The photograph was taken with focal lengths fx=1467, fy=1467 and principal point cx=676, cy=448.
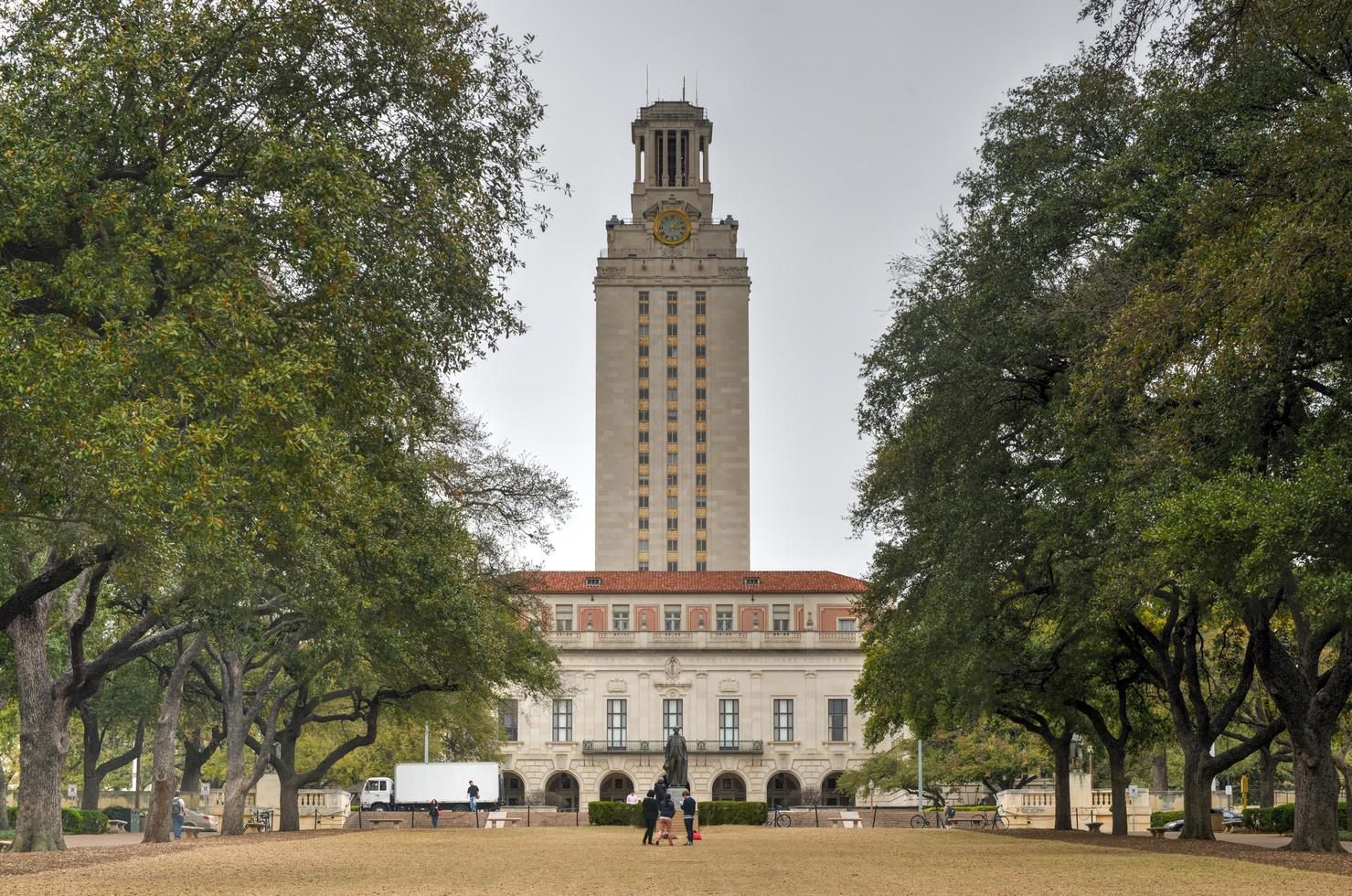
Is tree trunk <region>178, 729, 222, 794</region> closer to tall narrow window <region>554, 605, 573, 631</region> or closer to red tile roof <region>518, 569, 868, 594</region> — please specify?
red tile roof <region>518, 569, 868, 594</region>

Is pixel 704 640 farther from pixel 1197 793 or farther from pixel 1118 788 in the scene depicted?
pixel 1197 793

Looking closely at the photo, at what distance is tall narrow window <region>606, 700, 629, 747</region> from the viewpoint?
334ft

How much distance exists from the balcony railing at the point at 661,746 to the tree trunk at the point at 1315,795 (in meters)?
75.2

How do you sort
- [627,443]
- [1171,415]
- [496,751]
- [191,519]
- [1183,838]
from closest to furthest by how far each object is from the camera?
[191,519], [1171,415], [1183,838], [496,751], [627,443]

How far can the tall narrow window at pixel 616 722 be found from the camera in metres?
102

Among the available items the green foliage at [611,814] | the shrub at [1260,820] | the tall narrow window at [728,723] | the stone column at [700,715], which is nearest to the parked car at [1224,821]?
the shrub at [1260,820]

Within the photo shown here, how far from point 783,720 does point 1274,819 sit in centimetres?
5941

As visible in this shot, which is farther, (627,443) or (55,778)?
(627,443)

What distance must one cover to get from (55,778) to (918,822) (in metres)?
43.9

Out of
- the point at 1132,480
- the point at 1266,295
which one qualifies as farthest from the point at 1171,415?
the point at 1266,295

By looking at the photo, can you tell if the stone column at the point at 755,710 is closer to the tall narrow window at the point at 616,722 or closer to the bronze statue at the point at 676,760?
the tall narrow window at the point at 616,722

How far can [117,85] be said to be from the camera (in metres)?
18.0

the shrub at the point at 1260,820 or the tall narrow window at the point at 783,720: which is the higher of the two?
the tall narrow window at the point at 783,720

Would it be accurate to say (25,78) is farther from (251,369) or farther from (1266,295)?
(1266,295)
